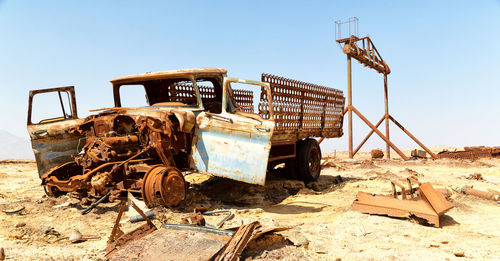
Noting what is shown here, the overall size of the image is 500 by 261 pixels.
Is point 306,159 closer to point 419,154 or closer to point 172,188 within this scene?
point 172,188

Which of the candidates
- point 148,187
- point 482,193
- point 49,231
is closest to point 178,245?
point 148,187

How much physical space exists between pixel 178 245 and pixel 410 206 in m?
3.43

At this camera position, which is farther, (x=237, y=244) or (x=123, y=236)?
(x=123, y=236)

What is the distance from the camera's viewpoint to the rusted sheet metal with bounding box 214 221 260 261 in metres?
2.99

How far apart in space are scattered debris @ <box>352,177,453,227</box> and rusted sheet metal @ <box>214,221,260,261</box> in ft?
8.41

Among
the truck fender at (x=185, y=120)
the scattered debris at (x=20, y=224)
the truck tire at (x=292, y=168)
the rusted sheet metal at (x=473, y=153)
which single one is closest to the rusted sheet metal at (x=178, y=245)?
the truck fender at (x=185, y=120)

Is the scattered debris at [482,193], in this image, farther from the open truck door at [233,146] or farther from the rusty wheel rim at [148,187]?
the rusty wheel rim at [148,187]

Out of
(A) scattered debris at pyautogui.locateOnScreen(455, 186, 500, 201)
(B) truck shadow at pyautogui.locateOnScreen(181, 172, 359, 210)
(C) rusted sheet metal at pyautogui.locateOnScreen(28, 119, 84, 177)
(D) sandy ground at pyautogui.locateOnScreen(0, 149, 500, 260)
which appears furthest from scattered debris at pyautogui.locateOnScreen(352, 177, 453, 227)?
(C) rusted sheet metal at pyautogui.locateOnScreen(28, 119, 84, 177)

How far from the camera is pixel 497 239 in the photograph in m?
4.25

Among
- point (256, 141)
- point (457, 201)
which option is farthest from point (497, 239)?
point (256, 141)

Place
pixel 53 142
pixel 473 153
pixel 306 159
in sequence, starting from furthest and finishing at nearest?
1. pixel 473 153
2. pixel 306 159
3. pixel 53 142

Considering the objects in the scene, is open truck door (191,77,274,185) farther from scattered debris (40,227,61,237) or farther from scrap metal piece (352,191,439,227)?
scattered debris (40,227,61,237)

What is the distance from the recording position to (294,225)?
464 cm

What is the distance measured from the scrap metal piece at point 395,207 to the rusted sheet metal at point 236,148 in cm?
154
